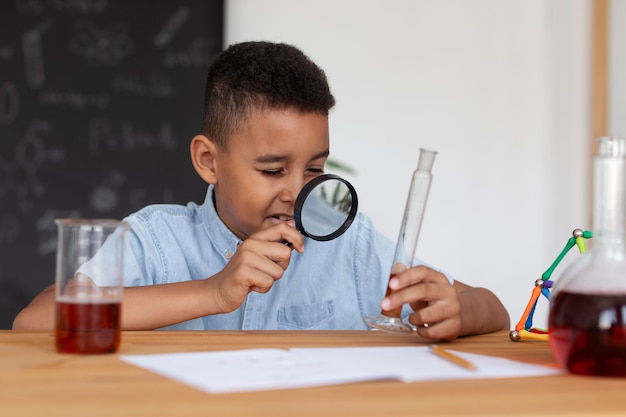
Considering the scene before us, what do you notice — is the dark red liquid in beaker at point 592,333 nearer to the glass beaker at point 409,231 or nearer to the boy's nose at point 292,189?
the glass beaker at point 409,231

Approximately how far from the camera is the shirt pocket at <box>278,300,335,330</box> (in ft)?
5.98

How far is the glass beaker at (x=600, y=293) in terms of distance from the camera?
0.88 metres

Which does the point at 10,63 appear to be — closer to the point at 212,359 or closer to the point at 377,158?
the point at 377,158

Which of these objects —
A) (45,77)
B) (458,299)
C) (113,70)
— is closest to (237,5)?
(113,70)

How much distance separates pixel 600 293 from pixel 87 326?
571 mm

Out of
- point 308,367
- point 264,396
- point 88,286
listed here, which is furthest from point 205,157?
point 264,396

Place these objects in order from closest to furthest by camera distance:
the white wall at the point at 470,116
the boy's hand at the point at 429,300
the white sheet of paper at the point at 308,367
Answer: the white sheet of paper at the point at 308,367
the boy's hand at the point at 429,300
the white wall at the point at 470,116

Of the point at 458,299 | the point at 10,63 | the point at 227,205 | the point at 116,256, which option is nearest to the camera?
the point at 116,256

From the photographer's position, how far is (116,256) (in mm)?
1036

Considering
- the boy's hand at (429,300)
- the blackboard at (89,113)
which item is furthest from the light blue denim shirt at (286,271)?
the blackboard at (89,113)

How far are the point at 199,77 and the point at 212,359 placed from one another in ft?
8.47

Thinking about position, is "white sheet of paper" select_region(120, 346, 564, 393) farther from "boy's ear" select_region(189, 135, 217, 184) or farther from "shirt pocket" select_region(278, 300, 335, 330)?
"boy's ear" select_region(189, 135, 217, 184)

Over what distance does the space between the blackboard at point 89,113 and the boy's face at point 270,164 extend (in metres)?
1.56

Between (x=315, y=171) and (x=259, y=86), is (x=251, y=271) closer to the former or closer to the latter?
(x=315, y=171)
